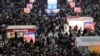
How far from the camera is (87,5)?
44625mm

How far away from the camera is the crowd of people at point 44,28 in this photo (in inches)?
1178

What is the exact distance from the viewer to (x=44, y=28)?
35500 millimetres

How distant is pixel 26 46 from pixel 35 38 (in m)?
1.93

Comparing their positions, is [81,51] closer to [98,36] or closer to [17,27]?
[98,36]

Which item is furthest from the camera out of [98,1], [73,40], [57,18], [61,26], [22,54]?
[98,1]

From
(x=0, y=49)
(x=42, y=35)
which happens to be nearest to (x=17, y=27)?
(x=42, y=35)

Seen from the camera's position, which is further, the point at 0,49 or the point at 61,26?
the point at 61,26

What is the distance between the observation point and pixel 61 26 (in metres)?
35.9

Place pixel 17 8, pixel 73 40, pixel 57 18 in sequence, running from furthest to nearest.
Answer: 1. pixel 17 8
2. pixel 57 18
3. pixel 73 40

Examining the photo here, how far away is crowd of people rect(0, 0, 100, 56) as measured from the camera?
2992 centimetres

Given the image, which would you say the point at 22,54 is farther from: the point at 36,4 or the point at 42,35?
the point at 36,4

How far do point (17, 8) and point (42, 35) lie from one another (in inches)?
392

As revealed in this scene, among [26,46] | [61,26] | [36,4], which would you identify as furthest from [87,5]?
[26,46]

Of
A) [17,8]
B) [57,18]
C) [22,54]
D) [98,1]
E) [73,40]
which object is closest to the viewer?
[22,54]
